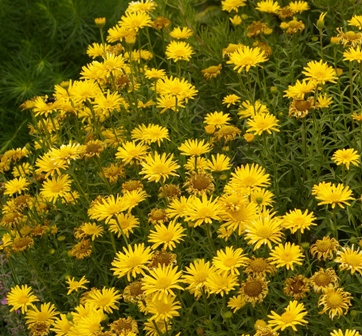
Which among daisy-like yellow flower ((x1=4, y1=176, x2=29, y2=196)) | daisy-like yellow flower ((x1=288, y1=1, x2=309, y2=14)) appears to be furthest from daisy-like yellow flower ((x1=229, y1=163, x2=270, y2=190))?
daisy-like yellow flower ((x1=288, y1=1, x2=309, y2=14))

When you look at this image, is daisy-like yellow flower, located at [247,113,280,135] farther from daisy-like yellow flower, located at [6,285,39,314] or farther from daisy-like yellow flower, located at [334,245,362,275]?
daisy-like yellow flower, located at [6,285,39,314]

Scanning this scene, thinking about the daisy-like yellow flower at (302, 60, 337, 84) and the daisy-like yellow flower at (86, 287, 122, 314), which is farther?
the daisy-like yellow flower at (302, 60, 337, 84)

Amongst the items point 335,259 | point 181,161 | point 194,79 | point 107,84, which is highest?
point 194,79

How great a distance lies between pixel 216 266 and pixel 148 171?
47 centimetres

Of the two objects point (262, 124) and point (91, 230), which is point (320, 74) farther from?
point (91, 230)

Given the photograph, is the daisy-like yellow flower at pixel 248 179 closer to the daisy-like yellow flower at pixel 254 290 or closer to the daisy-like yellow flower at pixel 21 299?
the daisy-like yellow flower at pixel 254 290

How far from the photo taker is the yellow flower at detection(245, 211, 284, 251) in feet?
5.96

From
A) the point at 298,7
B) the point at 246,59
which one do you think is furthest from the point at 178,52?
the point at 298,7

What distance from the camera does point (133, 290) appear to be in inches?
74.1

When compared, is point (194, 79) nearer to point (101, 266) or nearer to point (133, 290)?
point (101, 266)

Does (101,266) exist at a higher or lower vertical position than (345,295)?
higher

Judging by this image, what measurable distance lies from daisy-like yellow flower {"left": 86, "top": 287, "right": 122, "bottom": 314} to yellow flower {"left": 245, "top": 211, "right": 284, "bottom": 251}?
45 cm

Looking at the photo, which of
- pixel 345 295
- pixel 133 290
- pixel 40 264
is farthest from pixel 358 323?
pixel 40 264

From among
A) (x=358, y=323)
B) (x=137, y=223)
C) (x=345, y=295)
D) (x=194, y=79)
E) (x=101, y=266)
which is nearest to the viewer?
(x=345, y=295)
